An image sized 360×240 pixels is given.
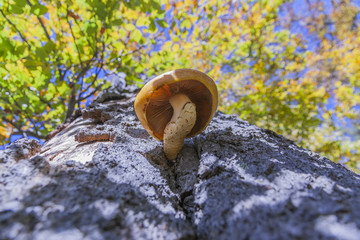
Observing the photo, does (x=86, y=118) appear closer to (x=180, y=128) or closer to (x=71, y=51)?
(x=180, y=128)

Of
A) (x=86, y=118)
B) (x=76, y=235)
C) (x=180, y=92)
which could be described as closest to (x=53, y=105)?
(x=86, y=118)

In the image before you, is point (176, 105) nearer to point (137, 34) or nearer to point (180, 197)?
point (180, 197)

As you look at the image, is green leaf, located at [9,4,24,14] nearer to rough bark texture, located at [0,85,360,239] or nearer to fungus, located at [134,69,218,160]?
rough bark texture, located at [0,85,360,239]

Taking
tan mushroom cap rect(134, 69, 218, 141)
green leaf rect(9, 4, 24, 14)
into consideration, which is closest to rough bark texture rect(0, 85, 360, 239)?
tan mushroom cap rect(134, 69, 218, 141)

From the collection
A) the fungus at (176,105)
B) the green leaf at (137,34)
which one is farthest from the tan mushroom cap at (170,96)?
the green leaf at (137,34)

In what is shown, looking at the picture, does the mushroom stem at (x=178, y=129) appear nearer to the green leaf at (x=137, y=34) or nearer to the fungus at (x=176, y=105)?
the fungus at (x=176, y=105)

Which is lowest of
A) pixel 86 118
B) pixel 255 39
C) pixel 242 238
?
pixel 242 238

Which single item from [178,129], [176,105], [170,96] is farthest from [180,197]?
[170,96]
